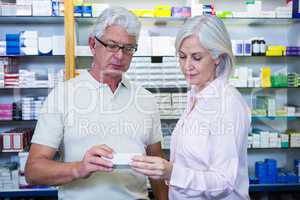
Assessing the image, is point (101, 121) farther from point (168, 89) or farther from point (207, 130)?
point (168, 89)

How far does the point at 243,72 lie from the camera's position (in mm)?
3375

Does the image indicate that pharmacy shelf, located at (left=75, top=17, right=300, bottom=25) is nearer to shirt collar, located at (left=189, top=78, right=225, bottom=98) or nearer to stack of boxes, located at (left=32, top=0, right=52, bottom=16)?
stack of boxes, located at (left=32, top=0, right=52, bottom=16)

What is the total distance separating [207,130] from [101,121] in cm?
53

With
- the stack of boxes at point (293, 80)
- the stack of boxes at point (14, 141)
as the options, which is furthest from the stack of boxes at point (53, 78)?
the stack of boxes at point (293, 80)

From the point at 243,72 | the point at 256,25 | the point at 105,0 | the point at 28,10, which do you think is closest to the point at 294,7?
the point at 256,25

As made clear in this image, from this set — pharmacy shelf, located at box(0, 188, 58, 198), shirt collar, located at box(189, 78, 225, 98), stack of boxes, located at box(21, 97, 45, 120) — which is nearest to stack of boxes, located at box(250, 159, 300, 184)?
pharmacy shelf, located at box(0, 188, 58, 198)

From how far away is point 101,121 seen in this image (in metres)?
1.53

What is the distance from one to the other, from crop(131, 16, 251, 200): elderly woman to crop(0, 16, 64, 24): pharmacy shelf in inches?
91.5

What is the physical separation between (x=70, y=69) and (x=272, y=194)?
8.06 ft

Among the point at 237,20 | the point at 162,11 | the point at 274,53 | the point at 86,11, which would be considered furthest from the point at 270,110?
the point at 86,11

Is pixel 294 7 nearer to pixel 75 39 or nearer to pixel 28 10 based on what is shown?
pixel 75 39

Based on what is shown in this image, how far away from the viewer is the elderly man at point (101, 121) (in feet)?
4.73

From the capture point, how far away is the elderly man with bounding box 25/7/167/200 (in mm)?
1441

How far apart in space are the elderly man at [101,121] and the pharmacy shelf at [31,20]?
1.95 m
